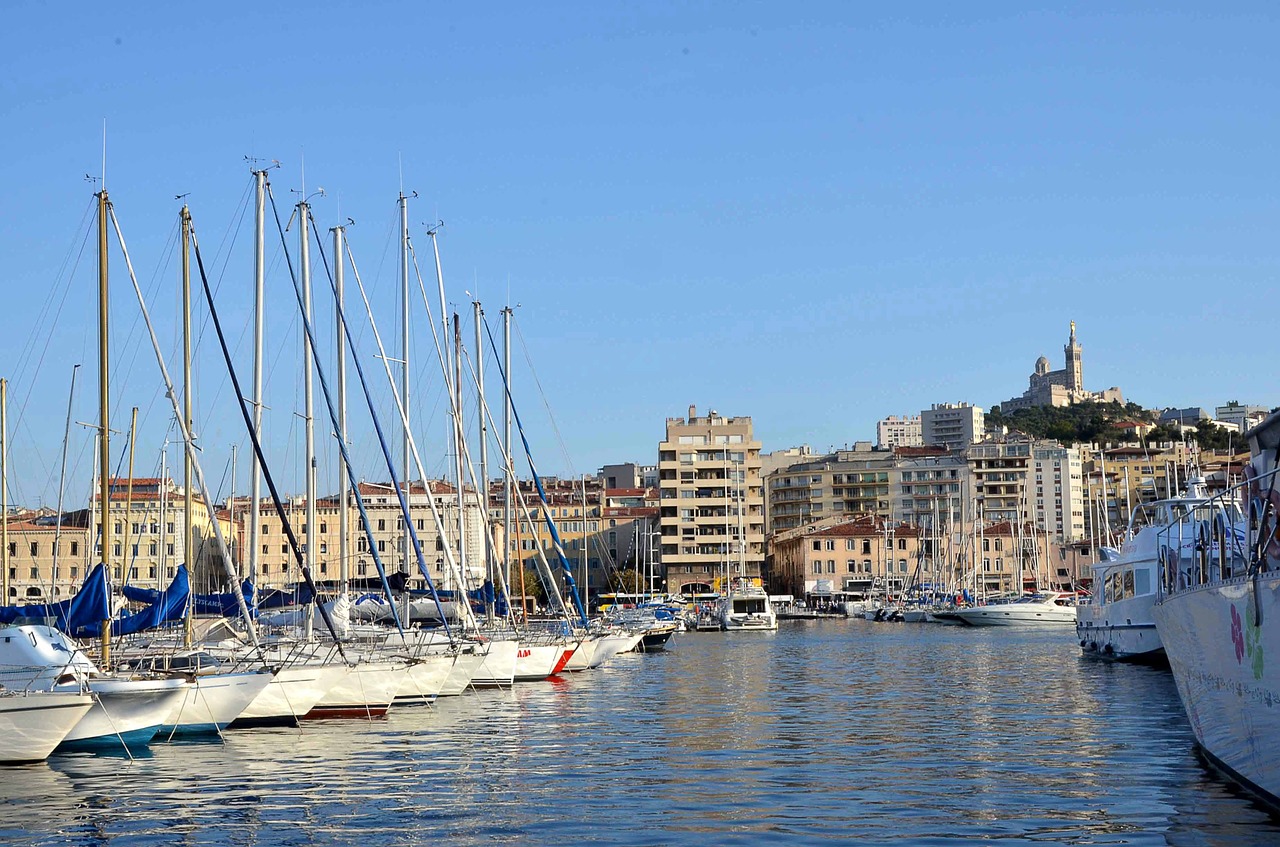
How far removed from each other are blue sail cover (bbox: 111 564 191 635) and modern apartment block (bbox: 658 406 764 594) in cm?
12386

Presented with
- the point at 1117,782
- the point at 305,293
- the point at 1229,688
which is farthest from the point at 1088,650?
the point at 1229,688

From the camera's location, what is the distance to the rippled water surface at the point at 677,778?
60.4 feet

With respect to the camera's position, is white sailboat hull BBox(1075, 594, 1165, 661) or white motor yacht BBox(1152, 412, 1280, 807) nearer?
white motor yacht BBox(1152, 412, 1280, 807)

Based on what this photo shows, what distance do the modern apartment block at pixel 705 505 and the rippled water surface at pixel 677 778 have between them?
116 m

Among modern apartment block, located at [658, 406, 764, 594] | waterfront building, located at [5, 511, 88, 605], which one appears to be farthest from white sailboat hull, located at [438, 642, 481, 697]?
modern apartment block, located at [658, 406, 764, 594]

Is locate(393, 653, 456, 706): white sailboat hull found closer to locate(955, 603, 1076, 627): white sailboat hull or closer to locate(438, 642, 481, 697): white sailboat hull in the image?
locate(438, 642, 481, 697): white sailboat hull

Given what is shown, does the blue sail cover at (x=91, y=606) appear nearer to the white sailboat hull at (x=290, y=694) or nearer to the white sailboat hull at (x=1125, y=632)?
the white sailboat hull at (x=290, y=694)

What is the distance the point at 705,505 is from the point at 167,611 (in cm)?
12636

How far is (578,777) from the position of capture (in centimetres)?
2361

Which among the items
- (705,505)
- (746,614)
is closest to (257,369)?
(746,614)

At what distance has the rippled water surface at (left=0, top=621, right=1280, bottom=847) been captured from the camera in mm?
18406

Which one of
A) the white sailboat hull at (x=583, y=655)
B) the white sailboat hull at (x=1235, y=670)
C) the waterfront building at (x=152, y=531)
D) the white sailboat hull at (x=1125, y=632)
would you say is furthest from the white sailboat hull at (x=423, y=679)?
the waterfront building at (x=152, y=531)

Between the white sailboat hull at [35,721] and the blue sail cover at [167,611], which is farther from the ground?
the blue sail cover at [167,611]

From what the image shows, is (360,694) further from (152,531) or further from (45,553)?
(45,553)
